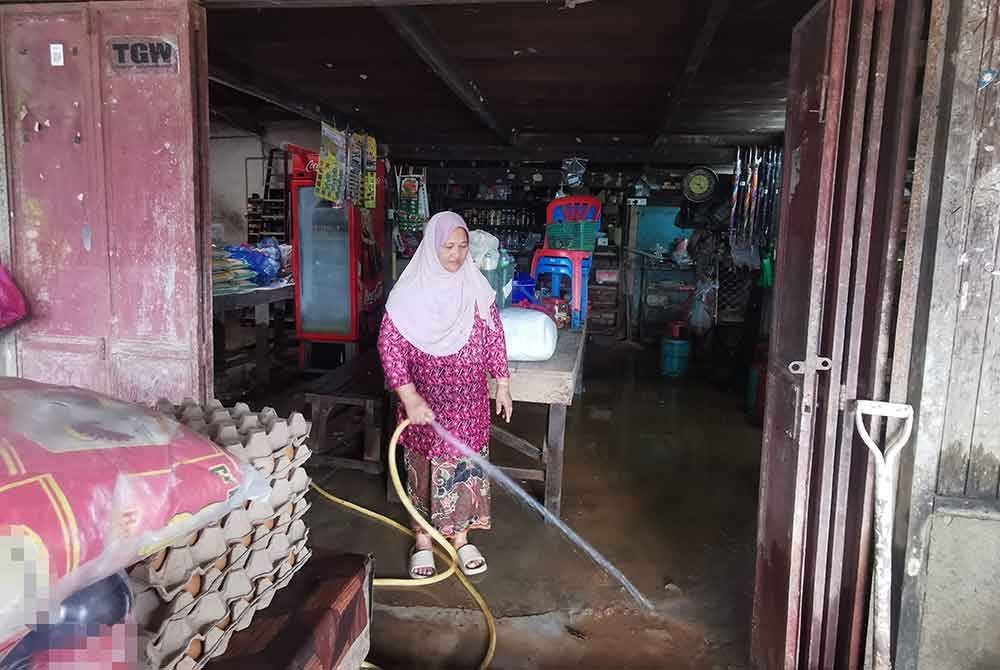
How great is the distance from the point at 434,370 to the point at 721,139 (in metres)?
4.37

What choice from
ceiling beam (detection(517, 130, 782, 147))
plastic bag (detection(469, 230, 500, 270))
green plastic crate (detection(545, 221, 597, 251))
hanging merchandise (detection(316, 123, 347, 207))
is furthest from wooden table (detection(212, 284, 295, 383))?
ceiling beam (detection(517, 130, 782, 147))

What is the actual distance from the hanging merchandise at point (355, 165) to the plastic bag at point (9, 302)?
2426mm

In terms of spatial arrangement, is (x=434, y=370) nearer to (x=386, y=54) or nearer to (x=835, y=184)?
(x=835, y=184)

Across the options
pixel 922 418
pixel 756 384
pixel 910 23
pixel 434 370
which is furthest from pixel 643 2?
pixel 756 384

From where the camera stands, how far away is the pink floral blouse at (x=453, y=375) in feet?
8.62

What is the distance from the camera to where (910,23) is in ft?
5.00

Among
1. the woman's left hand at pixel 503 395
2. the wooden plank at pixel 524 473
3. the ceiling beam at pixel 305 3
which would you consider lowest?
the wooden plank at pixel 524 473

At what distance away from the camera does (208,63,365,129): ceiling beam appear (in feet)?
11.7

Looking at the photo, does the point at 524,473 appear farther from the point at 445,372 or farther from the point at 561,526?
the point at 445,372

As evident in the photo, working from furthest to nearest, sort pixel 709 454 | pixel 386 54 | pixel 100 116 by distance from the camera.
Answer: pixel 709 454 < pixel 386 54 < pixel 100 116

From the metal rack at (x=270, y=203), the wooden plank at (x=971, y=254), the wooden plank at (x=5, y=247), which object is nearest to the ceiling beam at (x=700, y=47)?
the wooden plank at (x=971, y=254)

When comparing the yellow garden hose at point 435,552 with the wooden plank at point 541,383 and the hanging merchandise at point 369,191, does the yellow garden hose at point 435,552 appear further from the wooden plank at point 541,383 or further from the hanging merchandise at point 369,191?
the hanging merchandise at point 369,191

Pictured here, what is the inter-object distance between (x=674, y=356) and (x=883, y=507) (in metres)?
4.91

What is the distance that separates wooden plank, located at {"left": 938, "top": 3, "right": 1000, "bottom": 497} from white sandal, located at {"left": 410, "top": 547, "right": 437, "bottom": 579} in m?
1.91
